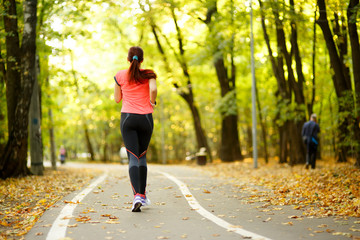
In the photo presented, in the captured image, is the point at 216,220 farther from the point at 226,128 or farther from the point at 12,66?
the point at 226,128

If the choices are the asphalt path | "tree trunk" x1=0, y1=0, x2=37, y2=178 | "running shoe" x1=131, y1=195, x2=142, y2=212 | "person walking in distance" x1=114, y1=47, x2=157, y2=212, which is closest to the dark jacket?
the asphalt path

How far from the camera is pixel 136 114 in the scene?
20.7 ft

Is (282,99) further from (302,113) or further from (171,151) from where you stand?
(171,151)

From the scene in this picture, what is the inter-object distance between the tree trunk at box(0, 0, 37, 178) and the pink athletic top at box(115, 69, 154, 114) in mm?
8223

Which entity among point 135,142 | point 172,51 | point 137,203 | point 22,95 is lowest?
point 137,203

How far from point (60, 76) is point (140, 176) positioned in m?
15.3

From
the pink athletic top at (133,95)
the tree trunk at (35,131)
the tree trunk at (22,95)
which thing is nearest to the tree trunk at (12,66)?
the tree trunk at (22,95)

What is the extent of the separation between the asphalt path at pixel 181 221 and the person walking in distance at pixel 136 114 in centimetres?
50

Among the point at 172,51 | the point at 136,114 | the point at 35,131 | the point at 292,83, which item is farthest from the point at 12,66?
the point at 172,51

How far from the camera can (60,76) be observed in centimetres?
2036

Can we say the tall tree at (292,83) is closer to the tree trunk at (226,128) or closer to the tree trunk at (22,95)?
the tree trunk at (226,128)

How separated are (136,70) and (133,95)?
38 cm

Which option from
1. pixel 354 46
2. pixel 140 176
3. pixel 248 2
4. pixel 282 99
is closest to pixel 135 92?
pixel 140 176

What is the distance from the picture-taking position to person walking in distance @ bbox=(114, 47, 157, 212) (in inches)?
247
